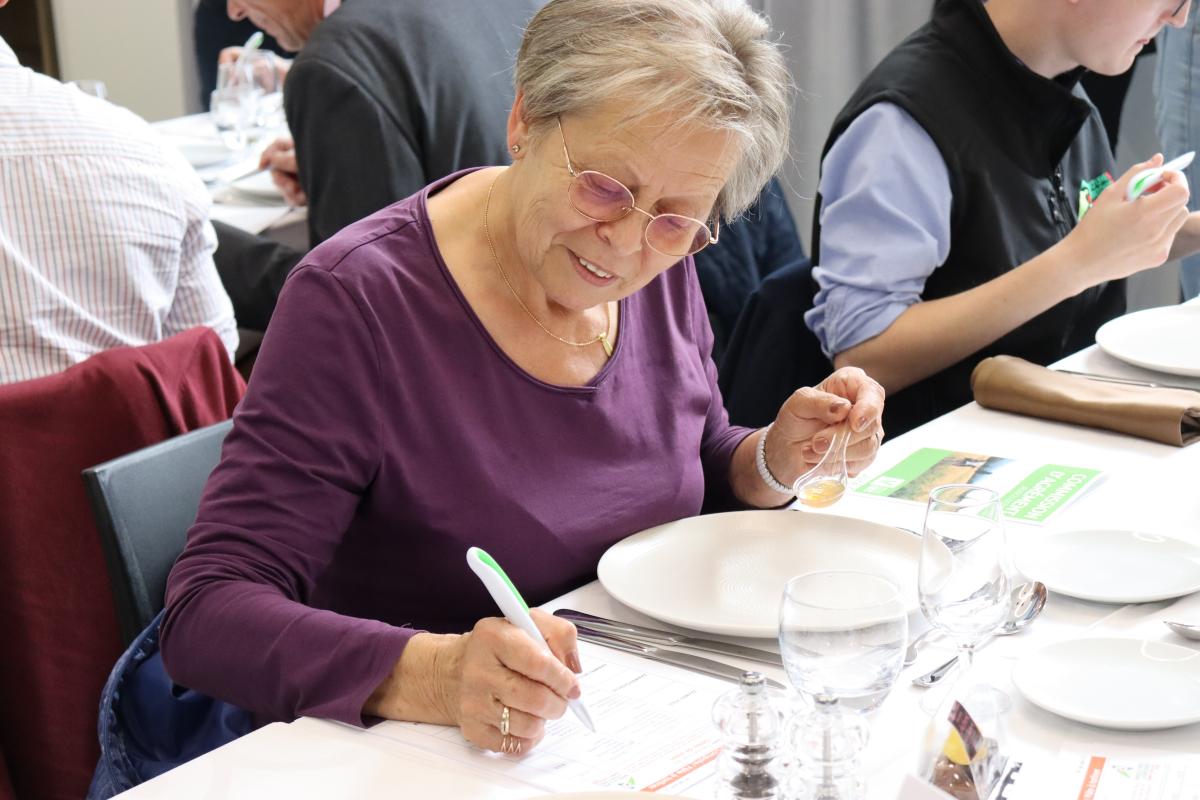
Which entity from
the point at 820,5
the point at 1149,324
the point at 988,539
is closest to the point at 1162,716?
the point at 988,539

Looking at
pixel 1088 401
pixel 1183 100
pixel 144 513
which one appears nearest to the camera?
pixel 144 513

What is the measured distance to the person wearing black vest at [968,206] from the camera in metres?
2.21

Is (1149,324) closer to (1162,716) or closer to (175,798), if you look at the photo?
(1162,716)

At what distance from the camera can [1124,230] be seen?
7.06ft

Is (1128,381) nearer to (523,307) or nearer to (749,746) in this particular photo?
(523,307)

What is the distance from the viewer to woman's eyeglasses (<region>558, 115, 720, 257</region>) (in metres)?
1.42

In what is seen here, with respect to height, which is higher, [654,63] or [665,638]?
[654,63]

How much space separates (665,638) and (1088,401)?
0.87m

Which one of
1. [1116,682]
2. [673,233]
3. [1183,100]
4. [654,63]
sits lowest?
[1116,682]

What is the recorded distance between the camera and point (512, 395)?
59.5 inches

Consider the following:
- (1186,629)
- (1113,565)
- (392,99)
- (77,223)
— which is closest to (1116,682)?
(1186,629)

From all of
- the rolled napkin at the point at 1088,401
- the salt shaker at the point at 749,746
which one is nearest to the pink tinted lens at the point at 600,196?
the salt shaker at the point at 749,746

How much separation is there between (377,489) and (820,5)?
3.34 m

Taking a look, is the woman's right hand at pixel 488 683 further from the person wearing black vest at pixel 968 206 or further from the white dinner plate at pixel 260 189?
the white dinner plate at pixel 260 189
